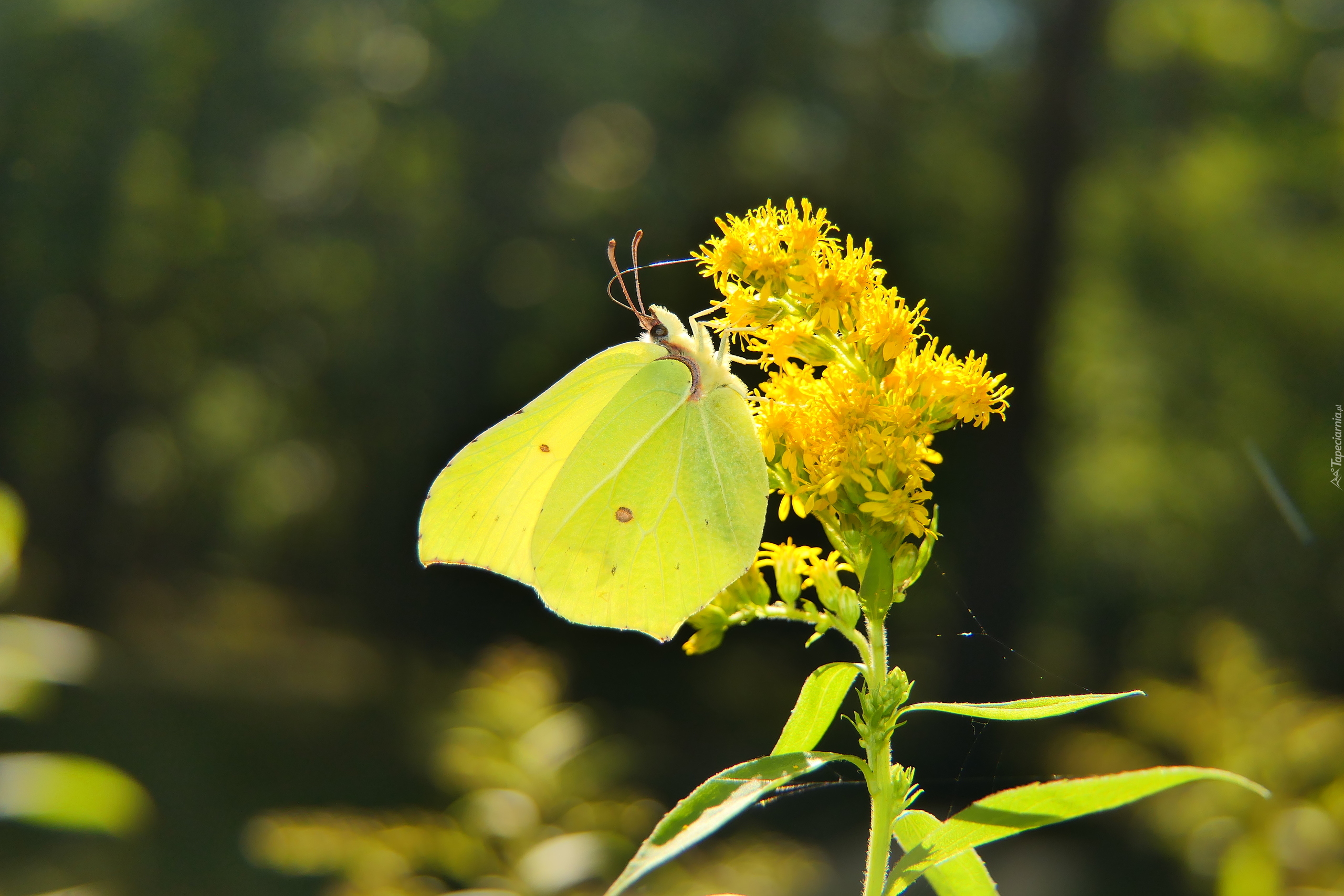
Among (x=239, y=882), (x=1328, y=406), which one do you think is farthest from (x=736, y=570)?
(x=1328, y=406)

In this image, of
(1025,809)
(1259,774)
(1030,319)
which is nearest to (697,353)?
(1025,809)

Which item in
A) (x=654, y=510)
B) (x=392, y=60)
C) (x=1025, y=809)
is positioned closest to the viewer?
(x=1025, y=809)

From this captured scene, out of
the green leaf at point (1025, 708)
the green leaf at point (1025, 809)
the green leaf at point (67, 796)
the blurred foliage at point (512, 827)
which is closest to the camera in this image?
the green leaf at point (1025, 809)

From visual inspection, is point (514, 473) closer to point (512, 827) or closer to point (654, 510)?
point (654, 510)

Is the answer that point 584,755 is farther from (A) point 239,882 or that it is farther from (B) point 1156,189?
(B) point 1156,189

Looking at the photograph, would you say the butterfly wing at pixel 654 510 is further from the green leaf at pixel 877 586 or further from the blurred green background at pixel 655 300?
the blurred green background at pixel 655 300

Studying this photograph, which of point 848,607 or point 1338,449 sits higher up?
point 1338,449

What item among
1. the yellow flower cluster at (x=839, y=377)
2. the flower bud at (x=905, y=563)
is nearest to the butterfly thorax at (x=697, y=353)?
the yellow flower cluster at (x=839, y=377)
